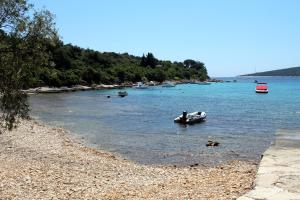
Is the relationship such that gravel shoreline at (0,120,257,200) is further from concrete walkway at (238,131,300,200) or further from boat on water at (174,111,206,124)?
boat on water at (174,111,206,124)

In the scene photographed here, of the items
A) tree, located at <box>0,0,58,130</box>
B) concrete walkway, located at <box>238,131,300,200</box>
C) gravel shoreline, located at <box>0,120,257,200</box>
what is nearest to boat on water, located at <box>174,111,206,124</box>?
gravel shoreline, located at <box>0,120,257,200</box>

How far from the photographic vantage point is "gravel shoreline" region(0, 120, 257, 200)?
14391 millimetres

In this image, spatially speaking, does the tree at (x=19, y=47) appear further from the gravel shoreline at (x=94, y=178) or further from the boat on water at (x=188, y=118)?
the boat on water at (x=188, y=118)

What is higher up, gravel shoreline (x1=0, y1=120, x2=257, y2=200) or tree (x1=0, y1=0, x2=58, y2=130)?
tree (x1=0, y1=0, x2=58, y2=130)

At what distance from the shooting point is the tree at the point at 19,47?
13.7m

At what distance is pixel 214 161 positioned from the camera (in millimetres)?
27812

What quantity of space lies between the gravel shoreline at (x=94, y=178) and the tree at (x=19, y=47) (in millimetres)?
3882

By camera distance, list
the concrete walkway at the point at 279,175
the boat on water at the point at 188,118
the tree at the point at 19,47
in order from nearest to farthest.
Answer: the concrete walkway at the point at 279,175 → the tree at the point at 19,47 → the boat on water at the point at 188,118

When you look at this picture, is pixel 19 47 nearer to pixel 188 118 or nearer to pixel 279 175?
pixel 279 175

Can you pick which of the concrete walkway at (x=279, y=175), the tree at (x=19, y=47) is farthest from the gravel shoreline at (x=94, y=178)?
the tree at (x=19, y=47)

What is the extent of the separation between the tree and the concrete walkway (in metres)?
7.94

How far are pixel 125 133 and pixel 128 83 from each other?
5996 inches

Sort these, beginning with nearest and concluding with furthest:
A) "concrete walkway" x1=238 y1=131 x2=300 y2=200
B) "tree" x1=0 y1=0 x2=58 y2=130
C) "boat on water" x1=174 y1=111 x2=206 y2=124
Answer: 1. "concrete walkway" x1=238 y1=131 x2=300 y2=200
2. "tree" x1=0 y1=0 x2=58 y2=130
3. "boat on water" x1=174 y1=111 x2=206 y2=124

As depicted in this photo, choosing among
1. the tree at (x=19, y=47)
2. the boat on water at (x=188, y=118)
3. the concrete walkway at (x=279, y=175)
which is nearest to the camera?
the concrete walkway at (x=279, y=175)
